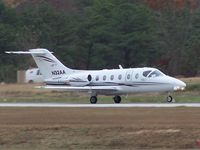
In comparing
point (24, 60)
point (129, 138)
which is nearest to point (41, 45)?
point (24, 60)

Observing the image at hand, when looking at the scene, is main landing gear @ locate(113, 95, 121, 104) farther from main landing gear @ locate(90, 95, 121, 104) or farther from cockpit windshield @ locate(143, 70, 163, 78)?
cockpit windshield @ locate(143, 70, 163, 78)

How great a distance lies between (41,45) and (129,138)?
67.1 m

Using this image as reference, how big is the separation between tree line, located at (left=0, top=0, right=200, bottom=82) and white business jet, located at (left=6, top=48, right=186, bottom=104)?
29.1 m

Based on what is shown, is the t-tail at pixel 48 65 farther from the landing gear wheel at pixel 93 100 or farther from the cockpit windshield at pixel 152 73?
the cockpit windshield at pixel 152 73

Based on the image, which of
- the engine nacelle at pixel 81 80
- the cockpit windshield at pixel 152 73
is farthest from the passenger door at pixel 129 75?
the engine nacelle at pixel 81 80

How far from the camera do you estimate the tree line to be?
89.6 metres

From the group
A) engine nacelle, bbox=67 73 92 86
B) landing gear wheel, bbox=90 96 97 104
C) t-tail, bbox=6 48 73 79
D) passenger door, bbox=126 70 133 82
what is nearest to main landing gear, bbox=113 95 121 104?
passenger door, bbox=126 70 133 82

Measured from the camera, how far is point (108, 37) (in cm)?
9050

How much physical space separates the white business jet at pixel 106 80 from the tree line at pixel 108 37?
95.4ft

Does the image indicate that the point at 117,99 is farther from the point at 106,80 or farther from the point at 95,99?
the point at 95,99

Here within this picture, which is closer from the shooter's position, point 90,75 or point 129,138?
point 129,138

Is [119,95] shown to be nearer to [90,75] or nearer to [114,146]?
[90,75]

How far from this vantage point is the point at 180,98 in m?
56.8

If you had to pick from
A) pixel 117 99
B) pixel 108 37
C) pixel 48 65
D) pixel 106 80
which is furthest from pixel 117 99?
pixel 108 37
